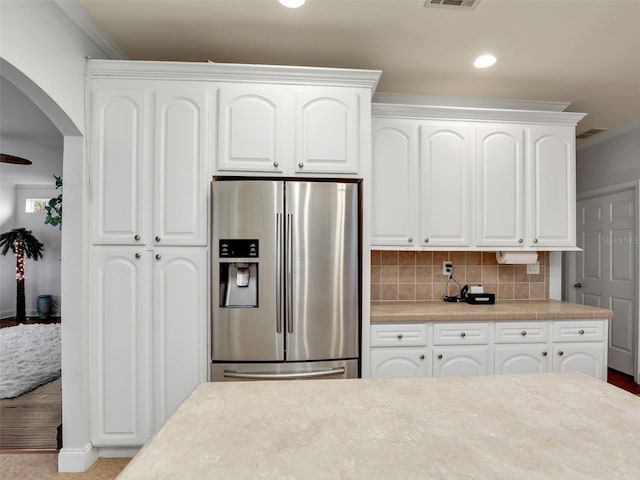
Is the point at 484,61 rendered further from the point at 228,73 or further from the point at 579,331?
the point at 579,331

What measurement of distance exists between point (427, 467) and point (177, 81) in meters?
2.44

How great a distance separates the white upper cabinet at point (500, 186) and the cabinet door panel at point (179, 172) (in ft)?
7.04

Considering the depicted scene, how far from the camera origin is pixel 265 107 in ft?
7.67

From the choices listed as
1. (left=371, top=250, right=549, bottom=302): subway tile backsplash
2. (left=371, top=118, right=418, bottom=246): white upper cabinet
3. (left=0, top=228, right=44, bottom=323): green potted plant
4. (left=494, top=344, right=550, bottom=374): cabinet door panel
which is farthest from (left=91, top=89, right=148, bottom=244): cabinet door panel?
(left=0, top=228, right=44, bottom=323): green potted plant

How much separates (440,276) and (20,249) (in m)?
7.67

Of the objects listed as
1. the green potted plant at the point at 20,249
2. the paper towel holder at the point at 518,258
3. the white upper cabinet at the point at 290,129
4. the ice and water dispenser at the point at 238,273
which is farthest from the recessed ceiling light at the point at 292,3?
the green potted plant at the point at 20,249

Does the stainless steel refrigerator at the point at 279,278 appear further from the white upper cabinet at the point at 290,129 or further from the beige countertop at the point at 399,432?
the beige countertop at the point at 399,432

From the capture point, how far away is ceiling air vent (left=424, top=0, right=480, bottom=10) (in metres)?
1.94

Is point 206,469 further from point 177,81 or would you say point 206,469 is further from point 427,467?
point 177,81

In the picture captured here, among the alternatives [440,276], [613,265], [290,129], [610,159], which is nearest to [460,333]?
[440,276]

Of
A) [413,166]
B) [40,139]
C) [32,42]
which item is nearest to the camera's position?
[32,42]

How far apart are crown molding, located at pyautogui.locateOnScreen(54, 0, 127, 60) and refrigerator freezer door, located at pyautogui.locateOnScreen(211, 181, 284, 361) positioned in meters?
1.20

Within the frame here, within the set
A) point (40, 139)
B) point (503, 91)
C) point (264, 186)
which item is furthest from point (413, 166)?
point (40, 139)

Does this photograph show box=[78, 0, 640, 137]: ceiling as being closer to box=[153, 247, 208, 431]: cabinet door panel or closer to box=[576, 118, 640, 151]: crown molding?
box=[576, 118, 640, 151]: crown molding
